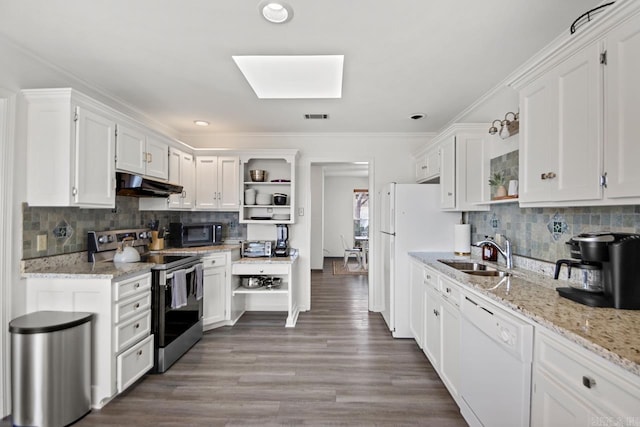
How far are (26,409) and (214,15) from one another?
8.59ft

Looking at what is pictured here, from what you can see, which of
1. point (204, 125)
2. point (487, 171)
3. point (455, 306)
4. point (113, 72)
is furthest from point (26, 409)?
point (487, 171)

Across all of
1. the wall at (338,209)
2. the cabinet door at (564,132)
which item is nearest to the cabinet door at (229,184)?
the cabinet door at (564,132)

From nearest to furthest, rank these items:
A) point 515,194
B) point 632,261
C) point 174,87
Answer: point 632,261, point 515,194, point 174,87

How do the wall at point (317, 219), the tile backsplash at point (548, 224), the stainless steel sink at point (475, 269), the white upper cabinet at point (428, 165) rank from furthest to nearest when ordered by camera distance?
the wall at point (317, 219) → the white upper cabinet at point (428, 165) → the stainless steel sink at point (475, 269) → the tile backsplash at point (548, 224)

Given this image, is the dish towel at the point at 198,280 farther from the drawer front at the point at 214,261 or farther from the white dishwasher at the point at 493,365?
the white dishwasher at the point at 493,365

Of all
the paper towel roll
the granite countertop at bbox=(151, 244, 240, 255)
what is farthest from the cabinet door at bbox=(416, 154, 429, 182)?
the granite countertop at bbox=(151, 244, 240, 255)

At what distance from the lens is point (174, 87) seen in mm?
2658

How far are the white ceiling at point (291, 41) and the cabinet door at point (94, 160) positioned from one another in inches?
18.3

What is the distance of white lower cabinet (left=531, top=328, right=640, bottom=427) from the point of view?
2.89 ft

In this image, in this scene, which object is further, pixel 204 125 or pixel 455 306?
pixel 204 125

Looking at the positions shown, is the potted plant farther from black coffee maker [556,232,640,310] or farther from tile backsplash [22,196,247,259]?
tile backsplash [22,196,247,259]

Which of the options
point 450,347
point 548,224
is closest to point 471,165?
point 548,224

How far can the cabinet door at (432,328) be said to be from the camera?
2.38 metres

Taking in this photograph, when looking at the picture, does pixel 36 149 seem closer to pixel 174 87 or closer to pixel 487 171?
pixel 174 87
